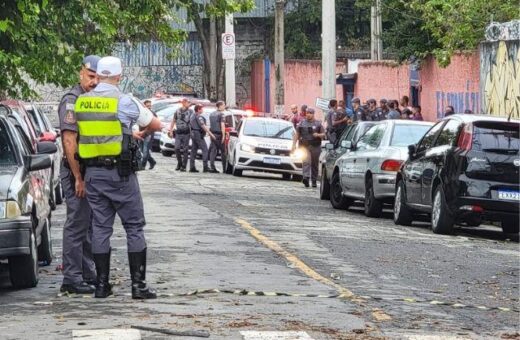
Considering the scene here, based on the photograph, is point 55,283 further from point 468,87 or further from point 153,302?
point 468,87

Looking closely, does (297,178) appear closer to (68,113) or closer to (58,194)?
(58,194)

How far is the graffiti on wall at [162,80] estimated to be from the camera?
7262cm

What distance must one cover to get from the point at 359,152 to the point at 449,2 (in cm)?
996

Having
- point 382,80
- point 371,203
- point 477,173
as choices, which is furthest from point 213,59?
point 477,173

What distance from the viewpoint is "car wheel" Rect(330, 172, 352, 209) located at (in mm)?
25781

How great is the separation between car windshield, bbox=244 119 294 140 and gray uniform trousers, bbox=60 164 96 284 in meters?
24.5

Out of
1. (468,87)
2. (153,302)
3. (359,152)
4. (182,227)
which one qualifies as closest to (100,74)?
(153,302)

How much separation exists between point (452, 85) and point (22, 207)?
89.7ft

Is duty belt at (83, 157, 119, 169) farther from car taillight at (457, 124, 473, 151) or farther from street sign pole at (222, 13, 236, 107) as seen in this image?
street sign pole at (222, 13, 236, 107)

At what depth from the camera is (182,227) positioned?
19594 millimetres

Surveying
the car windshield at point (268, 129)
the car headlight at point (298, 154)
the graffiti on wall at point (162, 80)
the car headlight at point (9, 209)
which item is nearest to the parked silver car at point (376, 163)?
the car headlight at point (298, 154)

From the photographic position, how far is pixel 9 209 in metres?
12.7

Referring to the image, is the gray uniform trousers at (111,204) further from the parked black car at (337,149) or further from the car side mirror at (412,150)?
the parked black car at (337,149)

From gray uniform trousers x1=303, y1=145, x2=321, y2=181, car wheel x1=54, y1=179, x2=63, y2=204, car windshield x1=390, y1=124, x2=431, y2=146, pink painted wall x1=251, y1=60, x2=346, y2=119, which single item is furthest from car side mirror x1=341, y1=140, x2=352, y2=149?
pink painted wall x1=251, y1=60, x2=346, y2=119
